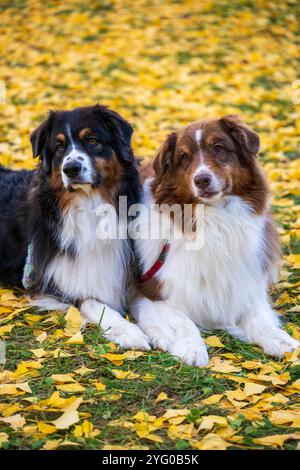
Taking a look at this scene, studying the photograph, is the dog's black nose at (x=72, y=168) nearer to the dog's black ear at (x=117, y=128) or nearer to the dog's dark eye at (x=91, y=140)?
the dog's dark eye at (x=91, y=140)

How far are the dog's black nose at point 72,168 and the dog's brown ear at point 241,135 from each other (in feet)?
3.31

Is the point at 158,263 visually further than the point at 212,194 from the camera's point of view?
Yes

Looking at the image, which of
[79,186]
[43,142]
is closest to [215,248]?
[79,186]

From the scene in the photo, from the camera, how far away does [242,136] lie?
4133 millimetres

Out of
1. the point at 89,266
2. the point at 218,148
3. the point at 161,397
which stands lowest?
the point at 161,397

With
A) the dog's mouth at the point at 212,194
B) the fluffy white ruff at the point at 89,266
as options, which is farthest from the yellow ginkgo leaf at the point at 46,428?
the dog's mouth at the point at 212,194

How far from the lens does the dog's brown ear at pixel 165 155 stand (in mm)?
4246

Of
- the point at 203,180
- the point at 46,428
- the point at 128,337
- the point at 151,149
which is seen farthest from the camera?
the point at 151,149

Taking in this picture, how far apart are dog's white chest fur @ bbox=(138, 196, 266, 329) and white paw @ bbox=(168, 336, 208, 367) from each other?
387 millimetres

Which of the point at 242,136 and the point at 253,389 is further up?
the point at 242,136

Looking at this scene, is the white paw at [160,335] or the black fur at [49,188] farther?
the black fur at [49,188]

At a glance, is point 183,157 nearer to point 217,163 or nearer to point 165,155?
point 165,155

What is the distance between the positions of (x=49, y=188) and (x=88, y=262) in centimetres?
60

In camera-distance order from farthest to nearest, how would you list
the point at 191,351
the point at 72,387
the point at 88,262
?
1. the point at 88,262
2. the point at 191,351
3. the point at 72,387
